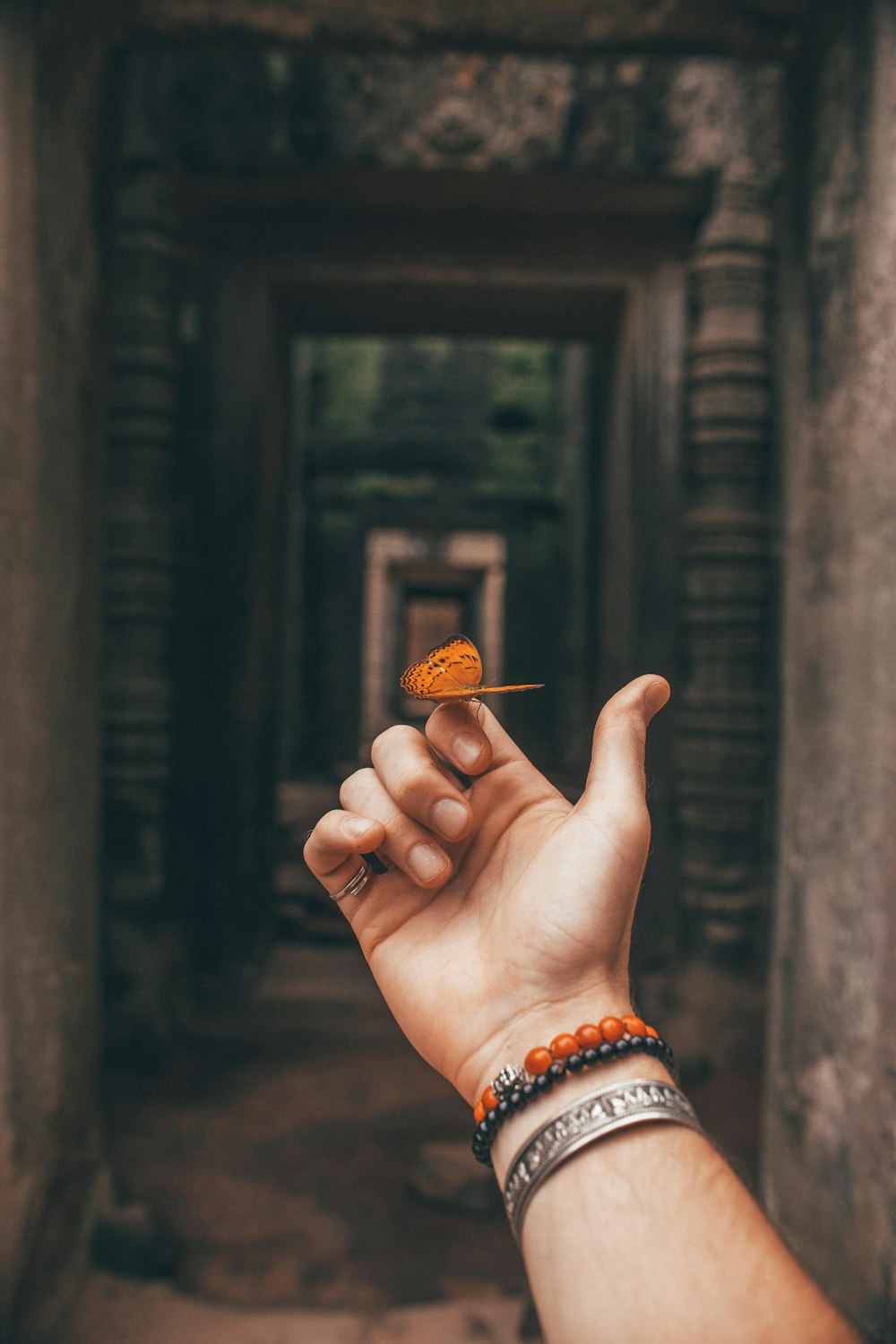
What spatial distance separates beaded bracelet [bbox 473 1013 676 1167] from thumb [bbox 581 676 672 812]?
17cm

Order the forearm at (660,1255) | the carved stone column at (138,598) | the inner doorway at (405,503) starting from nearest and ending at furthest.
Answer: the forearm at (660,1255)
the carved stone column at (138,598)
the inner doorway at (405,503)

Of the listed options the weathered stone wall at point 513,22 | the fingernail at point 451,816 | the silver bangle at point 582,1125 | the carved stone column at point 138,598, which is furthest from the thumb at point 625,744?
the carved stone column at point 138,598

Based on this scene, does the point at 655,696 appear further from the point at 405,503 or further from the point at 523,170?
the point at 405,503

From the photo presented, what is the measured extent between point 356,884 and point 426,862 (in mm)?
86

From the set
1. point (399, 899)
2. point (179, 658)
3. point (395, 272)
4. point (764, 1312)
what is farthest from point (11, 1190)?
point (395, 272)

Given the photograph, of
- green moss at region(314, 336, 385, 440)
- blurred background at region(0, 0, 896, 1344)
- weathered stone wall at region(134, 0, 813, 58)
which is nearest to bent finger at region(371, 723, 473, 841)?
blurred background at region(0, 0, 896, 1344)

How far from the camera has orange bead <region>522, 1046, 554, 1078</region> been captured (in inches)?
25.3

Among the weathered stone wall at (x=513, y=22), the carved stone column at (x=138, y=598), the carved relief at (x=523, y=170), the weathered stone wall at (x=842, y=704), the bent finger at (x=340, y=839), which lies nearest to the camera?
the bent finger at (x=340, y=839)

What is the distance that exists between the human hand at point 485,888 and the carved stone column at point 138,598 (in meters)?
2.45

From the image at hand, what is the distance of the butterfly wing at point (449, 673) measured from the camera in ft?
1.91

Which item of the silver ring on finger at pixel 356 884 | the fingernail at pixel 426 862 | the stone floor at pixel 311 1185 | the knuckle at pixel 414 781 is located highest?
the knuckle at pixel 414 781

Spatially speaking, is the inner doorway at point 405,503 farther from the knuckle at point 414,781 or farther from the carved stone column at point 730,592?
the knuckle at point 414,781

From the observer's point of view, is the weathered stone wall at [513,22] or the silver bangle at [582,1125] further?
the weathered stone wall at [513,22]

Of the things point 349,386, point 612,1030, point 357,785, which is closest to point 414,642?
point 357,785
